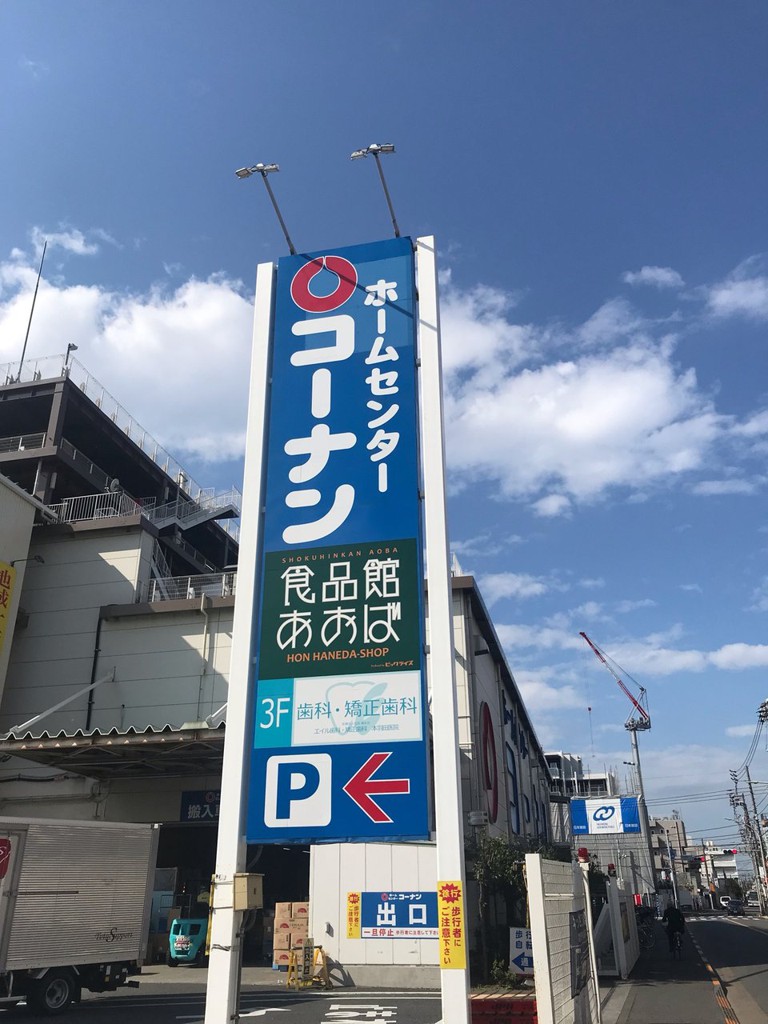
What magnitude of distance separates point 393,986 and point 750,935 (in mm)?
30446

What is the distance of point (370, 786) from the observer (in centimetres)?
890

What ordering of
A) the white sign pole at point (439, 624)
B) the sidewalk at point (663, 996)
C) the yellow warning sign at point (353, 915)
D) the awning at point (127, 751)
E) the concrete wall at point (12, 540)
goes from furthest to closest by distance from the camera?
the concrete wall at point (12, 540), the awning at point (127, 751), the yellow warning sign at point (353, 915), the sidewalk at point (663, 996), the white sign pole at point (439, 624)

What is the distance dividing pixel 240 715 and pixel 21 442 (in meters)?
36.3

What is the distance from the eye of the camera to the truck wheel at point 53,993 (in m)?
15.5

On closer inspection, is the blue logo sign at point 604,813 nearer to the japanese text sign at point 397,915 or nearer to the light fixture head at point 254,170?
the japanese text sign at point 397,915

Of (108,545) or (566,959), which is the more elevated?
(108,545)

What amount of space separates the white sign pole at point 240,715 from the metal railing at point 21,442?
110 ft

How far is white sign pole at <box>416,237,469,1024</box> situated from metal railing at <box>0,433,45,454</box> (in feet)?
116

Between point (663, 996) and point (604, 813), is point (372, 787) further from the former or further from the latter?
point (604, 813)

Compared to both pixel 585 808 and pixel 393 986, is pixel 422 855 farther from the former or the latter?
pixel 585 808

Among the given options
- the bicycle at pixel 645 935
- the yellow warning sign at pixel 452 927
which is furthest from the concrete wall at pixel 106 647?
the bicycle at pixel 645 935

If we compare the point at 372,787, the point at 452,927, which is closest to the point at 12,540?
the point at 372,787

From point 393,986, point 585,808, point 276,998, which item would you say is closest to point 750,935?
point 585,808

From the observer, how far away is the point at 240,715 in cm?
959
